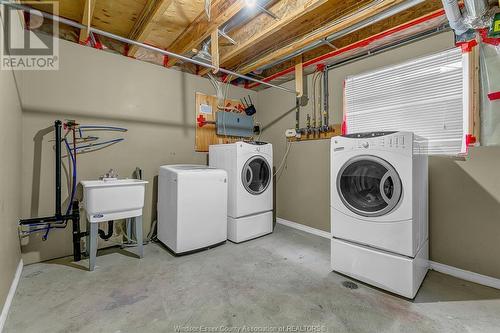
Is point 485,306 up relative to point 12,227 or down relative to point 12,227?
down

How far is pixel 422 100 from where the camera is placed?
2.28 m

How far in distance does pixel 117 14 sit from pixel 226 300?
284 cm

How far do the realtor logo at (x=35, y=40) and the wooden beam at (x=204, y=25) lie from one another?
115 centimetres

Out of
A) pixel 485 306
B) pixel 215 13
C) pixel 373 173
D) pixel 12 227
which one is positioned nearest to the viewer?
pixel 485 306

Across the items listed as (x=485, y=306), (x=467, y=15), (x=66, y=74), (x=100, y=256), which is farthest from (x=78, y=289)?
(x=467, y=15)

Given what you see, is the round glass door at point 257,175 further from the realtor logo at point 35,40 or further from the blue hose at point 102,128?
the realtor logo at point 35,40

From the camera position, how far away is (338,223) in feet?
6.64

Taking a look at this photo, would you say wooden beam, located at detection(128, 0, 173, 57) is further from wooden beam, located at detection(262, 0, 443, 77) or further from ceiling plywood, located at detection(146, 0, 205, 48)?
wooden beam, located at detection(262, 0, 443, 77)

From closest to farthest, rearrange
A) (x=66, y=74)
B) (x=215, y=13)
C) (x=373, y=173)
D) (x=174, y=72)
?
(x=373, y=173), (x=215, y=13), (x=66, y=74), (x=174, y=72)

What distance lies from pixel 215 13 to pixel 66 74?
166 cm

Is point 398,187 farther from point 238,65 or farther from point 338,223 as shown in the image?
point 238,65

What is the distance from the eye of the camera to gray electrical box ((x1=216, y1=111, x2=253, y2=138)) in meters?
3.51

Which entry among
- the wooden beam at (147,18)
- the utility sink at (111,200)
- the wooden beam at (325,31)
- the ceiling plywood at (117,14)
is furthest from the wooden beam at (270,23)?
the utility sink at (111,200)

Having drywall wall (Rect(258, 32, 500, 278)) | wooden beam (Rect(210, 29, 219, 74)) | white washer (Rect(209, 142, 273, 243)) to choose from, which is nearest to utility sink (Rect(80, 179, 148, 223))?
white washer (Rect(209, 142, 273, 243))
